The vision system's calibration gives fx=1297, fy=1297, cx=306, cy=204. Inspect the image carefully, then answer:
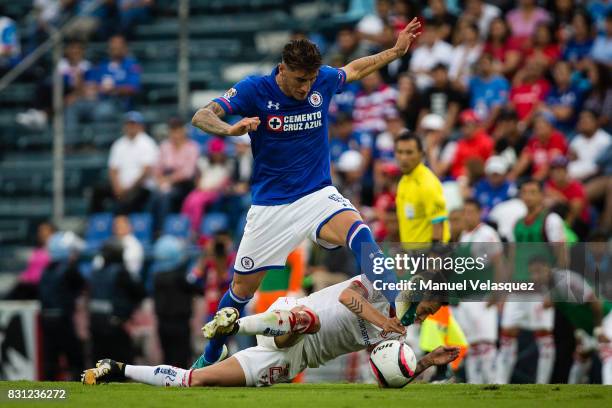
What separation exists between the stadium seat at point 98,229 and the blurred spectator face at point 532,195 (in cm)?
771

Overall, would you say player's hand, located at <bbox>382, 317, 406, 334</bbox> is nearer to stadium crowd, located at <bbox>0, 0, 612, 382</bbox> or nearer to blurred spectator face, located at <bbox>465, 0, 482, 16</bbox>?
stadium crowd, located at <bbox>0, 0, 612, 382</bbox>

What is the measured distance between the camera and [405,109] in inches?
744

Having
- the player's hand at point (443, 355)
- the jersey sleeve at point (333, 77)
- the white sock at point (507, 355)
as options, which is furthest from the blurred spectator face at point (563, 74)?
the player's hand at point (443, 355)

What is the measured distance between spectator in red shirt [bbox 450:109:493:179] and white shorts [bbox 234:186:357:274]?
6.57m

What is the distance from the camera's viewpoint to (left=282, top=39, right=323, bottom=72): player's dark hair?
1054cm

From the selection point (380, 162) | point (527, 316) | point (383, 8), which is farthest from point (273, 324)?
point (383, 8)

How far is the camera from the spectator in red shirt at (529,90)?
17.9 meters

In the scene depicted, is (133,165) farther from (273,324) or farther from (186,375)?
(273,324)

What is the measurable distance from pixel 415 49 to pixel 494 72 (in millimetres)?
1975

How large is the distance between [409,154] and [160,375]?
3879 mm

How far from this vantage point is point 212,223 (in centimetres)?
1903

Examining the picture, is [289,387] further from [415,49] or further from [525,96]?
[415,49]

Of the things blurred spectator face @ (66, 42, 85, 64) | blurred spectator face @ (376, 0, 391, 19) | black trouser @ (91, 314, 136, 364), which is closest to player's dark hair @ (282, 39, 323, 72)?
black trouser @ (91, 314, 136, 364)

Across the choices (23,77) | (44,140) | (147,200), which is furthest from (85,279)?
(23,77)
